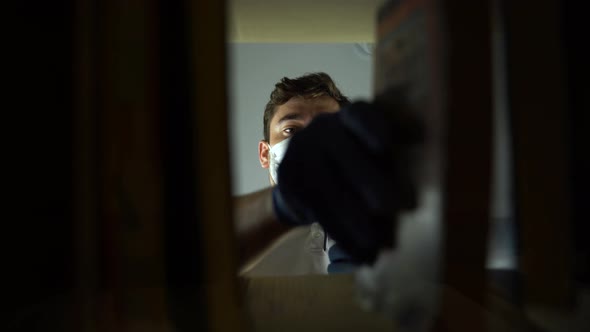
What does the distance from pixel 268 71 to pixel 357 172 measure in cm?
55

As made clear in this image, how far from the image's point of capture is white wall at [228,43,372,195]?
526 mm

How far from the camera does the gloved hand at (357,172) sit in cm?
20

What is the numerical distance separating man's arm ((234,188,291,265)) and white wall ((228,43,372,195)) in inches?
2.0

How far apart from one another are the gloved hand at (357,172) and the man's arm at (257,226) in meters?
0.32

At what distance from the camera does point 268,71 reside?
2.40ft

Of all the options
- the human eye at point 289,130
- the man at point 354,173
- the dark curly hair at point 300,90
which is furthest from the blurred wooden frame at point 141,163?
the dark curly hair at point 300,90

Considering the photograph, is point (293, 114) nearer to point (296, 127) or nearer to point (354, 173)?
point (296, 127)

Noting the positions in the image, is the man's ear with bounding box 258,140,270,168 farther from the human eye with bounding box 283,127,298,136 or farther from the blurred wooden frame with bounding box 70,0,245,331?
the blurred wooden frame with bounding box 70,0,245,331

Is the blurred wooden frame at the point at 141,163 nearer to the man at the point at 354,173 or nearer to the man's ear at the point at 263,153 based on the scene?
the man at the point at 354,173

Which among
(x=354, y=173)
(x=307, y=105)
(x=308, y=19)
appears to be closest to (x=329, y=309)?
(x=354, y=173)

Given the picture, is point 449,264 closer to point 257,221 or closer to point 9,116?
point 9,116

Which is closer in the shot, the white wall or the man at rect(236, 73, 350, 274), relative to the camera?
the white wall

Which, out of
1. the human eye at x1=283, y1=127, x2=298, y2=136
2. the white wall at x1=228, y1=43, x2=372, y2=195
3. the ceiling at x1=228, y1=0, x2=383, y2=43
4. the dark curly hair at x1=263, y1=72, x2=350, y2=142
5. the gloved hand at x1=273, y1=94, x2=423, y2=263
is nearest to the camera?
the gloved hand at x1=273, y1=94, x2=423, y2=263

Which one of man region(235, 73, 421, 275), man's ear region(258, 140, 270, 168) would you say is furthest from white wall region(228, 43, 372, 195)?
man region(235, 73, 421, 275)
